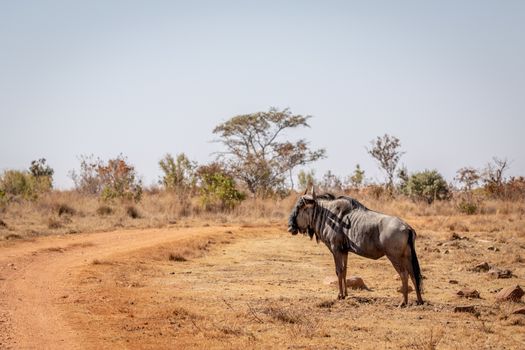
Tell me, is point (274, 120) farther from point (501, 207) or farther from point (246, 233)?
point (246, 233)

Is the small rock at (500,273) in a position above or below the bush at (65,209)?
below

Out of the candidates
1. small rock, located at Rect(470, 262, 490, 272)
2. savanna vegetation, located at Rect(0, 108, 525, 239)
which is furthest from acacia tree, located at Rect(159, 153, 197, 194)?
small rock, located at Rect(470, 262, 490, 272)

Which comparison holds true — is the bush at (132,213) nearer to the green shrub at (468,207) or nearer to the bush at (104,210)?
the bush at (104,210)

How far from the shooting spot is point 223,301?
12.1 meters

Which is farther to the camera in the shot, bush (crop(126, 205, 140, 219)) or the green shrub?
the green shrub

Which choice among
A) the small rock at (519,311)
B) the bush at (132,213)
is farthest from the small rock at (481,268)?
the bush at (132,213)

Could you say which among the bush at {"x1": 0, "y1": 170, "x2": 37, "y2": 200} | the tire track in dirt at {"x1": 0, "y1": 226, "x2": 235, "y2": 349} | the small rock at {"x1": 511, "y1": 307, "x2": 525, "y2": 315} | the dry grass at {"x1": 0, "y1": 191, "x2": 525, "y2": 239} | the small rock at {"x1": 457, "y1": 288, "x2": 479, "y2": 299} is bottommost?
the small rock at {"x1": 457, "y1": 288, "x2": 479, "y2": 299}

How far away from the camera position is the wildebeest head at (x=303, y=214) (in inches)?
525

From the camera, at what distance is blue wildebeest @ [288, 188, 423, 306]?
11.5 meters

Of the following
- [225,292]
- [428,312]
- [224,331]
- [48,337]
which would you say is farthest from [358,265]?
[48,337]

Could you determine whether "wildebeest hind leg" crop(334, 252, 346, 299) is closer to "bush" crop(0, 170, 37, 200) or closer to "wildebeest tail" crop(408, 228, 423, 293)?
"wildebeest tail" crop(408, 228, 423, 293)

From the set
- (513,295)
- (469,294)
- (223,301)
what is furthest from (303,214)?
(513,295)

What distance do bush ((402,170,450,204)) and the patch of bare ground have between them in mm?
17661

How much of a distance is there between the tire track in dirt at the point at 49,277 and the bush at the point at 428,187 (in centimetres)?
1606
